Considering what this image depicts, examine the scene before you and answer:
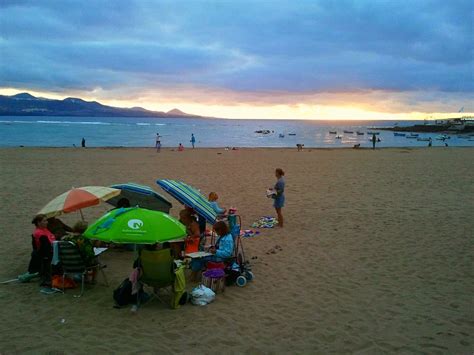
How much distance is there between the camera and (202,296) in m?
5.88

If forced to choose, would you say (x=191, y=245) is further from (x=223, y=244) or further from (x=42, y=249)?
(x=42, y=249)

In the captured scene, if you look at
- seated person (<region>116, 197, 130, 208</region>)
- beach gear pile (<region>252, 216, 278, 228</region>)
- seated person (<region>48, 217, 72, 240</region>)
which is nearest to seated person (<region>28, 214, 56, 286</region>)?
seated person (<region>48, 217, 72, 240</region>)

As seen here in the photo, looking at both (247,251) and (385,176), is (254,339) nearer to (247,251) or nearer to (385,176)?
(247,251)

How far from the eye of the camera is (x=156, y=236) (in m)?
5.45

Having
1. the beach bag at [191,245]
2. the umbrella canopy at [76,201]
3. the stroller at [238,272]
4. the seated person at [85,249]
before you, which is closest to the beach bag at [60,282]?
the seated person at [85,249]

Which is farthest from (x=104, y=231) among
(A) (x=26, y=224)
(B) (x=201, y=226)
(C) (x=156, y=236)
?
(A) (x=26, y=224)

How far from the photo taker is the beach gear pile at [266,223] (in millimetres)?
10367

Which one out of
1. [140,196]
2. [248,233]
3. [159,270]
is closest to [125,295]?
[159,270]

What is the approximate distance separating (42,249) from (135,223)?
197 cm

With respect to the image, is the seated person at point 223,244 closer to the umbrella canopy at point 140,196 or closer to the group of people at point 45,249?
the group of people at point 45,249

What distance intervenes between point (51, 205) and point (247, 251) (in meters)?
3.78

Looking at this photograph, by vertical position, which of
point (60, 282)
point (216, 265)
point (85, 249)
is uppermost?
point (85, 249)

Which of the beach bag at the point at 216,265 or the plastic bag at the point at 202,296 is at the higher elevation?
the beach bag at the point at 216,265

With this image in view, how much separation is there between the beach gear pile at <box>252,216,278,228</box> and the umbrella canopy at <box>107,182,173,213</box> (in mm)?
2640
